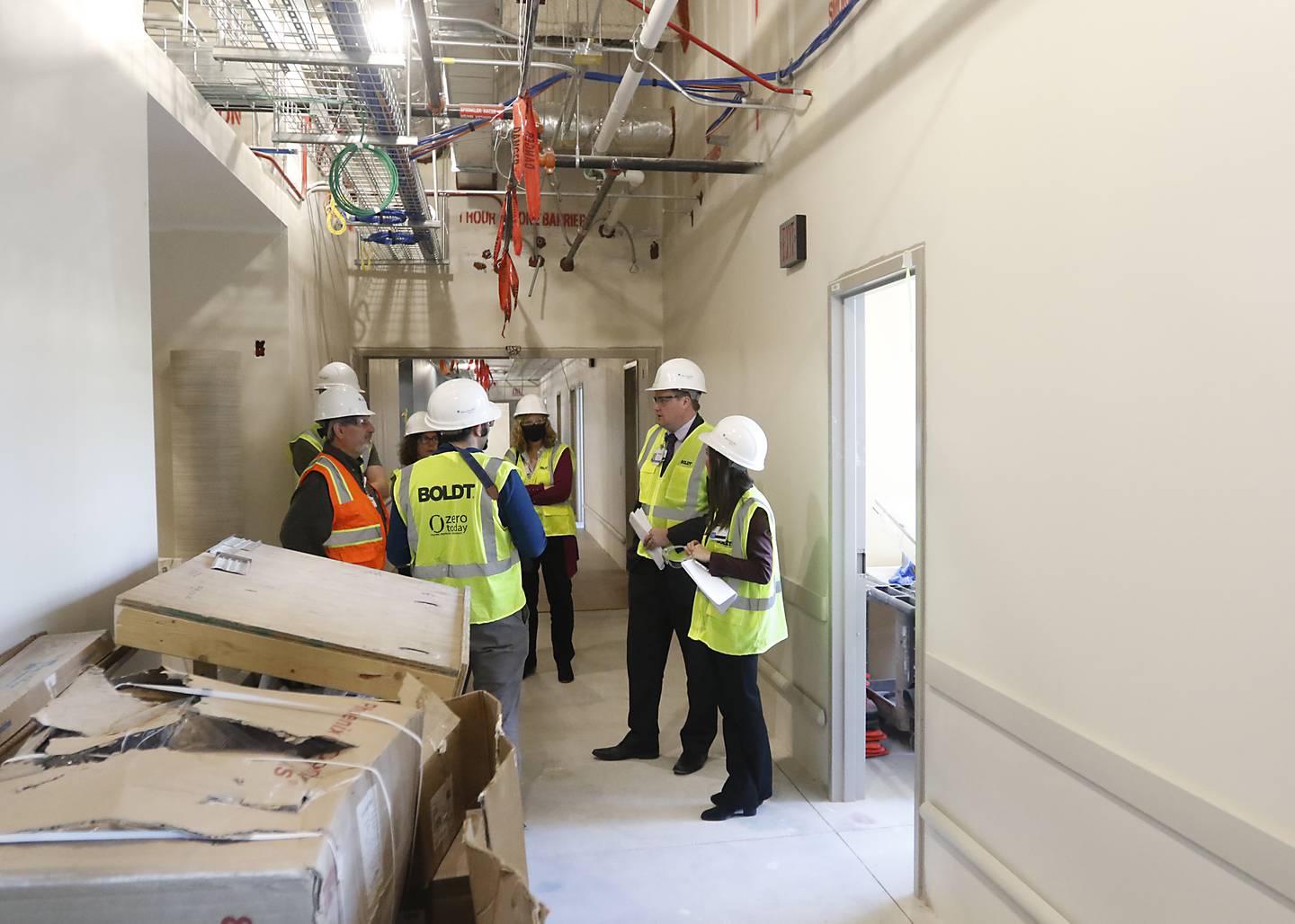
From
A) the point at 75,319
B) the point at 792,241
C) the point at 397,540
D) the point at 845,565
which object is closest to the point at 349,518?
the point at 397,540

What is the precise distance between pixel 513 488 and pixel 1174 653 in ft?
6.06

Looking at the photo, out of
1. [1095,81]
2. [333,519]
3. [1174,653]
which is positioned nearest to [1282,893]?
[1174,653]

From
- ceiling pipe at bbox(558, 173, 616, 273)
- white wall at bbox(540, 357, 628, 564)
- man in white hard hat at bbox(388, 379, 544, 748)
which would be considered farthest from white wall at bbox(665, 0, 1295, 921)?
white wall at bbox(540, 357, 628, 564)

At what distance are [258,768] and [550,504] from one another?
12.0 feet

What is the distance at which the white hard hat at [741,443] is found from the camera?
285cm

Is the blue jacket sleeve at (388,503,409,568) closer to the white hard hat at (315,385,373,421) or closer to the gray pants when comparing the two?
the gray pants

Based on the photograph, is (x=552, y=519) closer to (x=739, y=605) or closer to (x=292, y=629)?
(x=739, y=605)

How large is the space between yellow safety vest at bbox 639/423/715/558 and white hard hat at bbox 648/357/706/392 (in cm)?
18

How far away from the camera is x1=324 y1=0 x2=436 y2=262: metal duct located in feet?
7.84

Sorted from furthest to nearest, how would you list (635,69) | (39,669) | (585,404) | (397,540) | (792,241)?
(585,404), (792,241), (635,69), (397,540), (39,669)

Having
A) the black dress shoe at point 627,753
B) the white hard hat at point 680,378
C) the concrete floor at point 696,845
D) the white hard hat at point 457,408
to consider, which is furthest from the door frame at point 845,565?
the white hard hat at point 457,408

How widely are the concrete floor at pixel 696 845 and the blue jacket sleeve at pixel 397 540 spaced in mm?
1099

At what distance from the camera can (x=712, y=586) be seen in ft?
9.07

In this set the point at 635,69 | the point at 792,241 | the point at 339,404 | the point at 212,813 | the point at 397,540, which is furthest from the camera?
the point at 792,241
